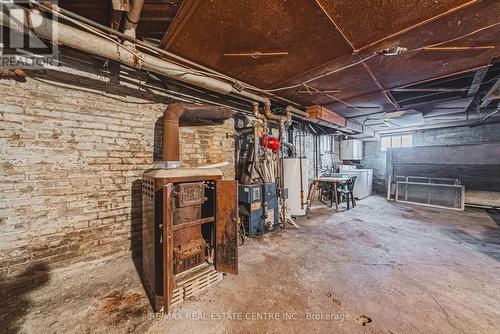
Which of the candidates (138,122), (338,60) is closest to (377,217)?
(338,60)

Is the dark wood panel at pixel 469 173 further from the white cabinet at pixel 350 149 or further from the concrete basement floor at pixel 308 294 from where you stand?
the concrete basement floor at pixel 308 294

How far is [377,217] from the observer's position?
4547 mm

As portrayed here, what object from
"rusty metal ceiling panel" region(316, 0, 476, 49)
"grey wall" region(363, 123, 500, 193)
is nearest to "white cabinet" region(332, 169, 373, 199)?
"grey wall" region(363, 123, 500, 193)

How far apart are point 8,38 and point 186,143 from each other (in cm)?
202

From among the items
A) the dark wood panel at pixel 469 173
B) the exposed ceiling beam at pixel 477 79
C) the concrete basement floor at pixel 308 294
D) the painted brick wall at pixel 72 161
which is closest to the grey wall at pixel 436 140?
the dark wood panel at pixel 469 173

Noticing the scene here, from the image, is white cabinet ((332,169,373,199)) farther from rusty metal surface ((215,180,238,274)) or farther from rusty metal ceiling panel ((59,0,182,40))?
rusty metal ceiling panel ((59,0,182,40))

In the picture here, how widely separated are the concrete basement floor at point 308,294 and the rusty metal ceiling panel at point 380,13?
8.38 feet

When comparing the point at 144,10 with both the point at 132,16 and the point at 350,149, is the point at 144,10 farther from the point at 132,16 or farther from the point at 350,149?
the point at 350,149

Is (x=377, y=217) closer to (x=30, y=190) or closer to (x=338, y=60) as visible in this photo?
(x=338, y=60)

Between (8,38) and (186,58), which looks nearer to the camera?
(8,38)

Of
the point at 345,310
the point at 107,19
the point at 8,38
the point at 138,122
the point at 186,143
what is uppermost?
the point at 107,19

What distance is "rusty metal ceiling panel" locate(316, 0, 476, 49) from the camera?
1.50 metres

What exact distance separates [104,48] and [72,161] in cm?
129

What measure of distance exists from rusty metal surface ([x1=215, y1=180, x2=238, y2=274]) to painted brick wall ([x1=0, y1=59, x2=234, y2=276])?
126 centimetres
